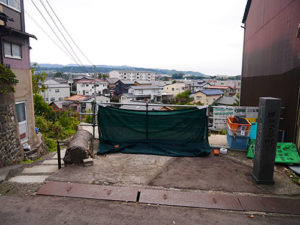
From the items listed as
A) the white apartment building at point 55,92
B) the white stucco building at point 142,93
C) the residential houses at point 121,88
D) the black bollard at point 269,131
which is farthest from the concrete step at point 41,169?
the residential houses at point 121,88

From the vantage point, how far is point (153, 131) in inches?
248

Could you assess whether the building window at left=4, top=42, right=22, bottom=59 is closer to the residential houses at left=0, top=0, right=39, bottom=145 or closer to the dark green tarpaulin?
the residential houses at left=0, top=0, right=39, bottom=145

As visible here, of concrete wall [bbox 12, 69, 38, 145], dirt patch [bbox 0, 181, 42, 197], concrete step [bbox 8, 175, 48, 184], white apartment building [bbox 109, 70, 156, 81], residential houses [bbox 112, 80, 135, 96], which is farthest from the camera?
white apartment building [bbox 109, 70, 156, 81]

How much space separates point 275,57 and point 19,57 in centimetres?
1078

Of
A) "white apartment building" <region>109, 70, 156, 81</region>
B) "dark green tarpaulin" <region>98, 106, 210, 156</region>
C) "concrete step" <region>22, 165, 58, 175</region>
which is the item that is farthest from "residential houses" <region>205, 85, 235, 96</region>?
"concrete step" <region>22, 165, 58, 175</region>

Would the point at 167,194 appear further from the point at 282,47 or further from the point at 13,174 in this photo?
the point at 282,47

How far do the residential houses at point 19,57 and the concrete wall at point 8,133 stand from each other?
1.42 meters

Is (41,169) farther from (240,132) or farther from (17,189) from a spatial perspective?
(240,132)

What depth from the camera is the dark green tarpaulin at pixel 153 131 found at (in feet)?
20.0

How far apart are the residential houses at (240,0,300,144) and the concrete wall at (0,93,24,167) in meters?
9.01

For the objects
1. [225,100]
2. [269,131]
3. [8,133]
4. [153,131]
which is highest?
[269,131]

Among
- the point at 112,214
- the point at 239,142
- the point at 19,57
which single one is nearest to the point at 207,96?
the point at 19,57

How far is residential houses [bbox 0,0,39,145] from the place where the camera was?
29.0ft

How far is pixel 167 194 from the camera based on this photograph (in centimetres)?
398
